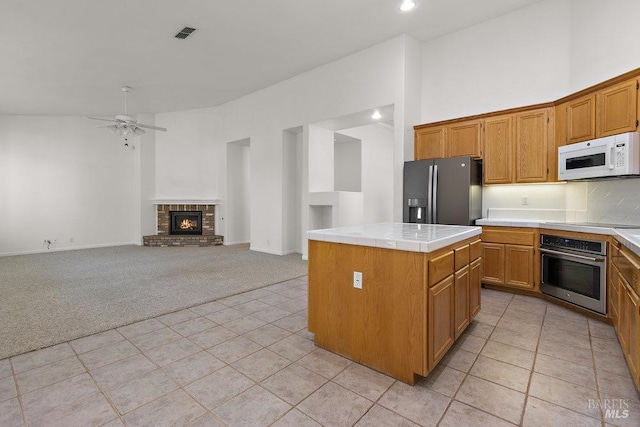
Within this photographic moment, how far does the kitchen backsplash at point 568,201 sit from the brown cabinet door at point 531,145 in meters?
0.30

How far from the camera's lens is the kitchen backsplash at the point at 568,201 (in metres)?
3.36

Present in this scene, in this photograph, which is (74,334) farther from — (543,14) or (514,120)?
(543,14)

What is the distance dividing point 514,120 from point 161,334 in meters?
4.54

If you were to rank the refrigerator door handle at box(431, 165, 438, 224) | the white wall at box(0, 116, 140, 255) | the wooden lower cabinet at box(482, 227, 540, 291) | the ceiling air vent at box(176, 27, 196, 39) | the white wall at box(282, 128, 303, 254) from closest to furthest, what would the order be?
the wooden lower cabinet at box(482, 227, 540, 291)
the refrigerator door handle at box(431, 165, 438, 224)
the ceiling air vent at box(176, 27, 196, 39)
the white wall at box(282, 128, 303, 254)
the white wall at box(0, 116, 140, 255)

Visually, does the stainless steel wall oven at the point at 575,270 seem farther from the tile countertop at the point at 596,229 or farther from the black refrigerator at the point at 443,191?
the black refrigerator at the point at 443,191

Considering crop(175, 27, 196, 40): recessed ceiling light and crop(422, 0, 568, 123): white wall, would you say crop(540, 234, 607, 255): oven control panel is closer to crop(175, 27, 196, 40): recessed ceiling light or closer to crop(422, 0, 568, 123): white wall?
crop(422, 0, 568, 123): white wall

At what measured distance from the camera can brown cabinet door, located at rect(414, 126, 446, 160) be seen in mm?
4516

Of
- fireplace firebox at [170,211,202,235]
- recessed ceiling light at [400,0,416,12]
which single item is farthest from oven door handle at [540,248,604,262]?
fireplace firebox at [170,211,202,235]

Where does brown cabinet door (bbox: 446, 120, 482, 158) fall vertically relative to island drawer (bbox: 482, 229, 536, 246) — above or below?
above

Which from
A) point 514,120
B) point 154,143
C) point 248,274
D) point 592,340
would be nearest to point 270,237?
point 248,274

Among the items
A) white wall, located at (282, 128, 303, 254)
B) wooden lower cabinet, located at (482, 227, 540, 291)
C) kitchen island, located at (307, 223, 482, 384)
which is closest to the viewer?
kitchen island, located at (307, 223, 482, 384)

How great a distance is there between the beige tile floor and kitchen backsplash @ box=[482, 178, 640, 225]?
4.39 ft

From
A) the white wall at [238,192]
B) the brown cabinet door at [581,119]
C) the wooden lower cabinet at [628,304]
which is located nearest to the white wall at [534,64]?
the brown cabinet door at [581,119]

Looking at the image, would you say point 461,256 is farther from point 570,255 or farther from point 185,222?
point 185,222
